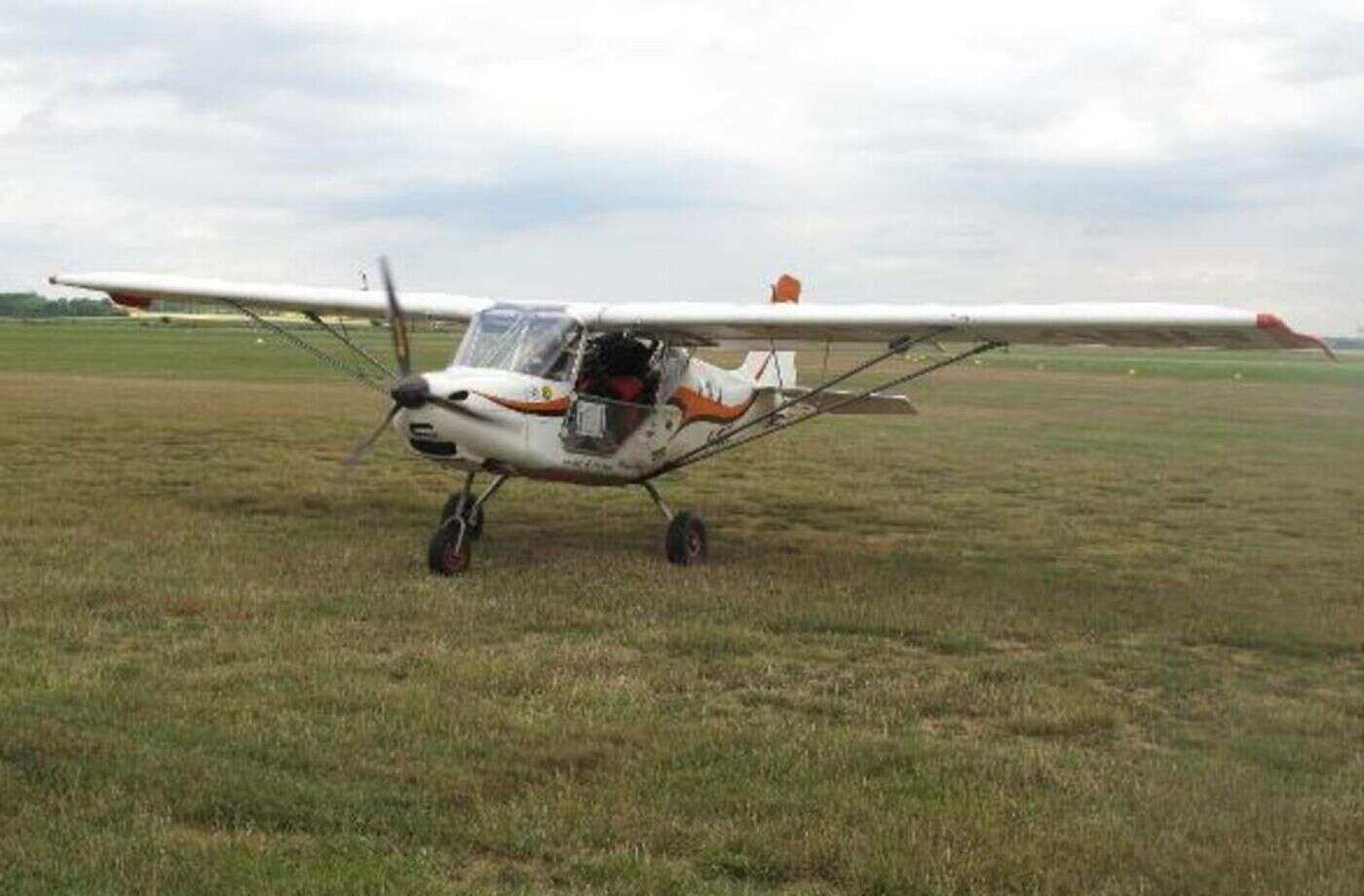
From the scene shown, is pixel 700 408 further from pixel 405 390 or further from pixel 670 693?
pixel 670 693

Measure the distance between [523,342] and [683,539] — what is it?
7.47 ft

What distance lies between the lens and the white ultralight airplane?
38.2 ft

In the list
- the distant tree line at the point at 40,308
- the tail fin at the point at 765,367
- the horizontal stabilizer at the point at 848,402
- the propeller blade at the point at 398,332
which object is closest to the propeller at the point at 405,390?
the propeller blade at the point at 398,332

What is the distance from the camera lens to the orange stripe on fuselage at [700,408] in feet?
47.8

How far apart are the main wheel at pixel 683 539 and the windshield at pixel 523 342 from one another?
1648mm

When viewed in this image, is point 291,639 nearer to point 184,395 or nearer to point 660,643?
point 660,643

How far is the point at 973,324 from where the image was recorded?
1221 centimetres

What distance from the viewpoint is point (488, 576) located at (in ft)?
38.6

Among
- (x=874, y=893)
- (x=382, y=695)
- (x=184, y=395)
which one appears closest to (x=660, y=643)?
(x=382, y=695)

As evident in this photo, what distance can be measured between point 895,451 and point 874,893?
20624mm

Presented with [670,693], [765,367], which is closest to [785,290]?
[765,367]

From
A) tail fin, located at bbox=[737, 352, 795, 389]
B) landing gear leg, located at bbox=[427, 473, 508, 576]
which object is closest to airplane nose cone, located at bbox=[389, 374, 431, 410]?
landing gear leg, located at bbox=[427, 473, 508, 576]

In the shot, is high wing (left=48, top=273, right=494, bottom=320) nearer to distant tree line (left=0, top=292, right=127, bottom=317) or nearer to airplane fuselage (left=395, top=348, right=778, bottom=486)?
airplane fuselage (left=395, top=348, right=778, bottom=486)

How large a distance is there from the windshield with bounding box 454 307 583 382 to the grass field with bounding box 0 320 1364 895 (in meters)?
1.74
